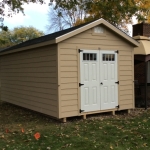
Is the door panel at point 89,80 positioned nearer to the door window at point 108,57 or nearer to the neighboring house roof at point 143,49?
the door window at point 108,57

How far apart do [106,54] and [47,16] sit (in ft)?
92.6

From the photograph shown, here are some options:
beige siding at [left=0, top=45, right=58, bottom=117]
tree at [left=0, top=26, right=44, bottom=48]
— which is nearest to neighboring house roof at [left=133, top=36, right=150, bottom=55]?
beige siding at [left=0, top=45, right=58, bottom=117]

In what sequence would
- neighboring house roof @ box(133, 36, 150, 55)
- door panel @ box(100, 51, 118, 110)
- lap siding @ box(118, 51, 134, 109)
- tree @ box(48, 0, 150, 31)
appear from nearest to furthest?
door panel @ box(100, 51, 118, 110)
lap siding @ box(118, 51, 134, 109)
neighboring house roof @ box(133, 36, 150, 55)
tree @ box(48, 0, 150, 31)

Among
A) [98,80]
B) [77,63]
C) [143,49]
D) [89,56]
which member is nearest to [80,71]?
[77,63]

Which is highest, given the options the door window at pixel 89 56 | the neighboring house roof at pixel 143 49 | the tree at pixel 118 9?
the tree at pixel 118 9

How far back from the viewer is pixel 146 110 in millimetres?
9211

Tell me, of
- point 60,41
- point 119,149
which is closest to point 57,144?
point 119,149

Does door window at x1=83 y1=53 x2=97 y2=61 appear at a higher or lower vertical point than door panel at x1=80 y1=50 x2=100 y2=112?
higher

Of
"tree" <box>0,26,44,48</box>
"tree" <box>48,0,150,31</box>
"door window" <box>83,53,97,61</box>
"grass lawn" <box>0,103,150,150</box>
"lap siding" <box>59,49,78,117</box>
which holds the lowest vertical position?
"grass lawn" <box>0,103,150,150</box>

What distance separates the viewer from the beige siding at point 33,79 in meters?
7.45

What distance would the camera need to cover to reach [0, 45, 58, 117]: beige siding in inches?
293

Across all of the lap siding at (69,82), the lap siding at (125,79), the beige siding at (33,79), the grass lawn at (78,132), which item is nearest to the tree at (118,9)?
the beige siding at (33,79)

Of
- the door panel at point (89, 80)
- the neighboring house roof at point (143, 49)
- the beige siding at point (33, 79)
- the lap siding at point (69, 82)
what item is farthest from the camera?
the neighboring house roof at point (143, 49)

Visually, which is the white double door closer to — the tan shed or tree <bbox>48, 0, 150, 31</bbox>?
the tan shed
